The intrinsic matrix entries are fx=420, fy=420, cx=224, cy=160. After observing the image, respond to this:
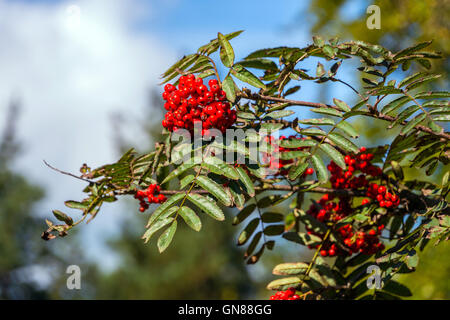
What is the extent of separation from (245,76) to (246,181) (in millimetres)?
307

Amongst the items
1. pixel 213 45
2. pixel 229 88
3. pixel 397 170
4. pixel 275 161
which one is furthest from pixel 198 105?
pixel 397 170

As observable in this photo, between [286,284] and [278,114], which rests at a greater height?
[278,114]

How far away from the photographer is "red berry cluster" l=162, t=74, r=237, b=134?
3.69 ft

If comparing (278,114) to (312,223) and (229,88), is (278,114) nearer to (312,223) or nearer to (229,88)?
(229,88)

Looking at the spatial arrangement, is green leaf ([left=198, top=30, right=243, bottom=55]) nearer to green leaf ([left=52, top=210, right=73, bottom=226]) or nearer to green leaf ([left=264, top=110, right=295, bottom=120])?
green leaf ([left=264, top=110, right=295, bottom=120])

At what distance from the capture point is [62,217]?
1.27m

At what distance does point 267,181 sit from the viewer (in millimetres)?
1326

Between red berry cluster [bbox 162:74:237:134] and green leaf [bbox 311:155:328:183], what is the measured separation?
27cm

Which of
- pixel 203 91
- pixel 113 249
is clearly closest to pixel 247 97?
pixel 203 91

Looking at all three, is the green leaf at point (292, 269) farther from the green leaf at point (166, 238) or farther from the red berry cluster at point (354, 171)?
the green leaf at point (166, 238)

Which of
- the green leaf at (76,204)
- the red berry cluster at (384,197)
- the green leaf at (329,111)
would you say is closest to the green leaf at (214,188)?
the green leaf at (329,111)

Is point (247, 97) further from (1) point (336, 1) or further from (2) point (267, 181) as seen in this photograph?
(1) point (336, 1)

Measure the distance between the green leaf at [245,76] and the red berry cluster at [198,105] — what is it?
7cm
